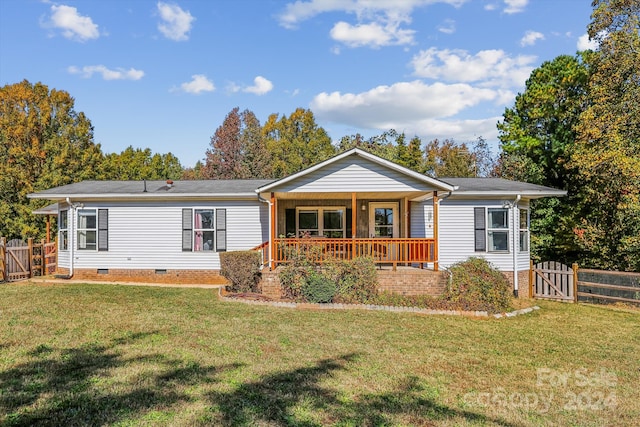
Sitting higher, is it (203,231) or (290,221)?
(290,221)

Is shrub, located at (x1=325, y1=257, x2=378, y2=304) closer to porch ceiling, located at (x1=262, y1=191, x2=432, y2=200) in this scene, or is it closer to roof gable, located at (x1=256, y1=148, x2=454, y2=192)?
roof gable, located at (x1=256, y1=148, x2=454, y2=192)

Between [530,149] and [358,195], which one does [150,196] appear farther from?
[530,149]

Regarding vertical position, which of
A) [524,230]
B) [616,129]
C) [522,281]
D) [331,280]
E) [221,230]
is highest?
[616,129]

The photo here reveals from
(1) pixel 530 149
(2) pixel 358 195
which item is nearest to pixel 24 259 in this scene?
(2) pixel 358 195

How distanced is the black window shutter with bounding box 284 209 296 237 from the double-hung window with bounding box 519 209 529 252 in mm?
8214

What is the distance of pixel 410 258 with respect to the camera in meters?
12.2

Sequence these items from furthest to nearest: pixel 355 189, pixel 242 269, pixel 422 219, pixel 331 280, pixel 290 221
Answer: pixel 290 221
pixel 422 219
pixel 355 189
pixel 242 269
pixel 331 280

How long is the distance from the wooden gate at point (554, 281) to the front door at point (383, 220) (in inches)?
198

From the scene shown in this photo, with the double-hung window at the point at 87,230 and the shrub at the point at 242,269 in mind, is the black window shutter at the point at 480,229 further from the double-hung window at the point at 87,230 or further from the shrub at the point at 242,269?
the double-hung window at the point at 87,230

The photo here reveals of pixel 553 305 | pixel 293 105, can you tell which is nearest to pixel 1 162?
pixel 293 105

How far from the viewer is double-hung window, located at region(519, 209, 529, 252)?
13.8 m

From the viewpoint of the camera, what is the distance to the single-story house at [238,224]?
1360 centimetres

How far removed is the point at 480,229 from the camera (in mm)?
13742

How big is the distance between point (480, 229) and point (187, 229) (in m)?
10.5
